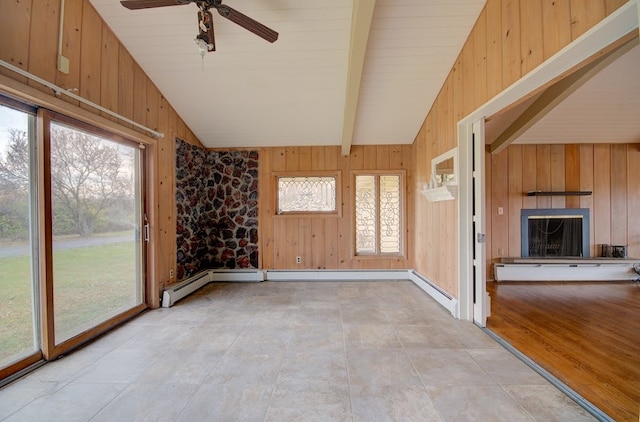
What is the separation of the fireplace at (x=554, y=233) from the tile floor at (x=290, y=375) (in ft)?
9.07

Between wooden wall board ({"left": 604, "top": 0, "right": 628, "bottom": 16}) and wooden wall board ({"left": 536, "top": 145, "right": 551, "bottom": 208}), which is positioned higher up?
wooden wall board ({"left": 604, "top": 0, "right": 628, "bottom": 16})

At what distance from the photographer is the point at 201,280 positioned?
4.26 meters

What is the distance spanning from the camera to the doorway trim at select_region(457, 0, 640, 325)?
1.37 meters

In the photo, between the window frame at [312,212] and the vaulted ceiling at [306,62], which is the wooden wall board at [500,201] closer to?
the vaulted ceiling at [306,62]

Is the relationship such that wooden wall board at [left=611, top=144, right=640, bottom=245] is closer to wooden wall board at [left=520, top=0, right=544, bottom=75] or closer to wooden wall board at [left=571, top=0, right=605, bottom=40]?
wooden wall board at [left=520, top=0, right=544, bottom=75]

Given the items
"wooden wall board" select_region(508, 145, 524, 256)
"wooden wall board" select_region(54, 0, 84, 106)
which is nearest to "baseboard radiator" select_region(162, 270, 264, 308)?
"wooden wall board" select_region(54, 0, 84, 106)

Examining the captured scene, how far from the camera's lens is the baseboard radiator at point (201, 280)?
3.40 metres

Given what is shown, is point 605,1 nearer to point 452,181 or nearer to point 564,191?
point 452,181

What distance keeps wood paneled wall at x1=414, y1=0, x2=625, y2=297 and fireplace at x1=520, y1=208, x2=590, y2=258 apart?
748 mm

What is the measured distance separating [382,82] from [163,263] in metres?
3.73

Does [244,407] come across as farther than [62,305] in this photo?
No

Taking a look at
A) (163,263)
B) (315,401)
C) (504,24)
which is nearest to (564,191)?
(504,24)

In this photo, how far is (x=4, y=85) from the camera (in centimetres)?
179

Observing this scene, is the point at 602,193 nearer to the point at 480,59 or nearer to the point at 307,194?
the point at 480,59
